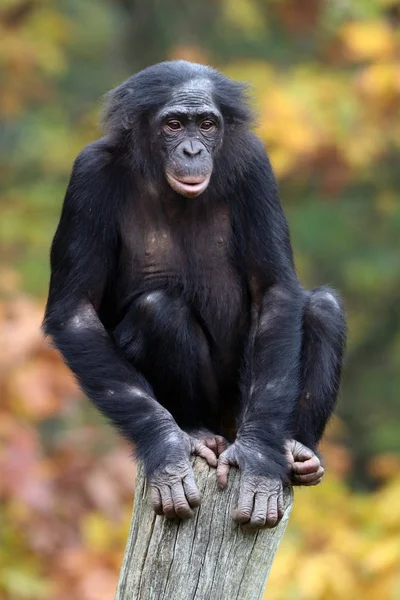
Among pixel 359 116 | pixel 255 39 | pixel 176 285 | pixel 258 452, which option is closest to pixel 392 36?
pixel 359 116

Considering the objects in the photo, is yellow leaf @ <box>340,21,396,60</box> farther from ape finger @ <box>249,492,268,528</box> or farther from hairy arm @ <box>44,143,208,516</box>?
ape finger @ <box>249,492,268,528</box>

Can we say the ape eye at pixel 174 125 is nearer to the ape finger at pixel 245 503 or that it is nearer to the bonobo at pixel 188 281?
the bonobo at pixel 188 281

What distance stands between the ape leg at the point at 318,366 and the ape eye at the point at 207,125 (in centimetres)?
91

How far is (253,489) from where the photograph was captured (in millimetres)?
3965

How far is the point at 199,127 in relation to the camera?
4.71 meters

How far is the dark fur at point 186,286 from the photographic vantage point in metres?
4.60

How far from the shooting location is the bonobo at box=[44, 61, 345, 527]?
4543mm

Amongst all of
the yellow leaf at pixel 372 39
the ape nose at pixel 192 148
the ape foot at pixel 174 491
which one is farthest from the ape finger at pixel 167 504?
the yellow leaf at pixel 372 39

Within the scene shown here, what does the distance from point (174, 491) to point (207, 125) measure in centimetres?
172

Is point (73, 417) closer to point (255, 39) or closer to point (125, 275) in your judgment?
point (255, 39)

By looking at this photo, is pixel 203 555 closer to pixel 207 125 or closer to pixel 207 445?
pixel 207 445

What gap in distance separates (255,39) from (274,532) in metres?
10.5

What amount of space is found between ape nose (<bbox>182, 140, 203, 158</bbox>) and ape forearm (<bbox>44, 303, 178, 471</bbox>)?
2.61 ft

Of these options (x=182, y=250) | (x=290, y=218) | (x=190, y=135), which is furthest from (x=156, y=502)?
(x=290, y=218)
